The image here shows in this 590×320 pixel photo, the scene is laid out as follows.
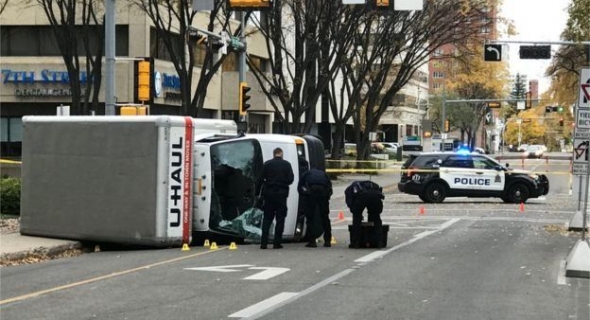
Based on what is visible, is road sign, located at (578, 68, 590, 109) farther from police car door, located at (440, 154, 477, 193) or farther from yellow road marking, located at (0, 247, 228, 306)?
police car door, located at (440, 154, 477, 193)

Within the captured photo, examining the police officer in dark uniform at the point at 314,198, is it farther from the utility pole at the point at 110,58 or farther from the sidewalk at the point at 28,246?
the utility pole at the point at 110,58

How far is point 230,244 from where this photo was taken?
49.1 ft

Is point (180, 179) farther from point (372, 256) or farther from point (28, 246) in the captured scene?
point (372, 256)

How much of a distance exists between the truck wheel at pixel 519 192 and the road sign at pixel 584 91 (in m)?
14.9

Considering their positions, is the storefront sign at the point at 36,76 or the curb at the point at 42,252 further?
the storefront sign at the point at 36,76

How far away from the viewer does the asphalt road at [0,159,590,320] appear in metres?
8.55

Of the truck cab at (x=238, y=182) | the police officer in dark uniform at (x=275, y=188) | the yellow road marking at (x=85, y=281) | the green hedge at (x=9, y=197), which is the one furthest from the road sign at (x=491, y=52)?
the yellow road marking at (x=85, y=281)

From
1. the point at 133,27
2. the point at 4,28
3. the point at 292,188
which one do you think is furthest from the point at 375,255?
the point at 4,28

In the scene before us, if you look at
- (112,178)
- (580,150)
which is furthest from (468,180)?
(112,178)

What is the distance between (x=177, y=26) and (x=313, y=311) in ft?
116

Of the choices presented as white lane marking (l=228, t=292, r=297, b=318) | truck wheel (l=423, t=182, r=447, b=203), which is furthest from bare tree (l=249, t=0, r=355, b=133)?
white lane marking (l=228, t=292, r=297, b=318)

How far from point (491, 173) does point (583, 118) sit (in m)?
14.6

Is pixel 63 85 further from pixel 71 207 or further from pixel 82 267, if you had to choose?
pixel 82 267

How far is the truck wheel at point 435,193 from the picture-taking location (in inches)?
1085
